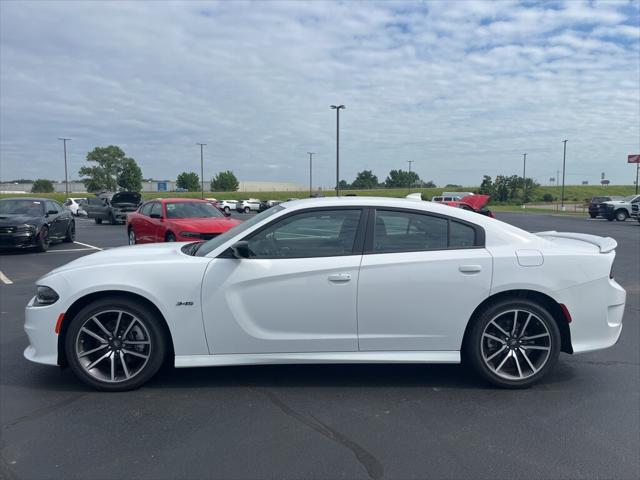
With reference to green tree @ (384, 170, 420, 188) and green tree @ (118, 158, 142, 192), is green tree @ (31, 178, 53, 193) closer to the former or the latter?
green tree @ (118, 158, 142, 192)

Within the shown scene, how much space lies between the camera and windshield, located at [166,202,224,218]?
489 inches

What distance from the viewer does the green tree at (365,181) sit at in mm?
125375

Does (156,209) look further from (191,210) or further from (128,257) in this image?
(128,257)

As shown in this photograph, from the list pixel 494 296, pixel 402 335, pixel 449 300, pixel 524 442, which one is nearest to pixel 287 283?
pixel 402 335

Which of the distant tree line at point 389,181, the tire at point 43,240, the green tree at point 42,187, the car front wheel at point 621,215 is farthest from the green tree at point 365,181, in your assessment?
the tire at point 43,240

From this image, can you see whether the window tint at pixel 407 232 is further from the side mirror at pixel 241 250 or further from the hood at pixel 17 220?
the hood at pixel 17 220

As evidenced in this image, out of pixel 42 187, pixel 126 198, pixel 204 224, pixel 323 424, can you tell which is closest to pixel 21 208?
pixel 204 224

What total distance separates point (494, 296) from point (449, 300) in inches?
14.8

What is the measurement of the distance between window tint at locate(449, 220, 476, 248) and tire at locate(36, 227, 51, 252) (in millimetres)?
12217

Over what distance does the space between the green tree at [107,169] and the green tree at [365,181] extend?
162ft

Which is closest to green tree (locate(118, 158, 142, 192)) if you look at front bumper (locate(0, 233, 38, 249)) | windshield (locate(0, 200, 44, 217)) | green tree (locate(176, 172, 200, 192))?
green tree (locate(176, 172, 200, 192))

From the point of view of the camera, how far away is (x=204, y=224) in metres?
11.2

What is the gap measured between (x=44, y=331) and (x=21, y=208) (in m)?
11.8

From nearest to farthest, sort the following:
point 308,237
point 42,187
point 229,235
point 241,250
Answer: point 241,250 < point 308,237 < point 229,235 < point 42,187
